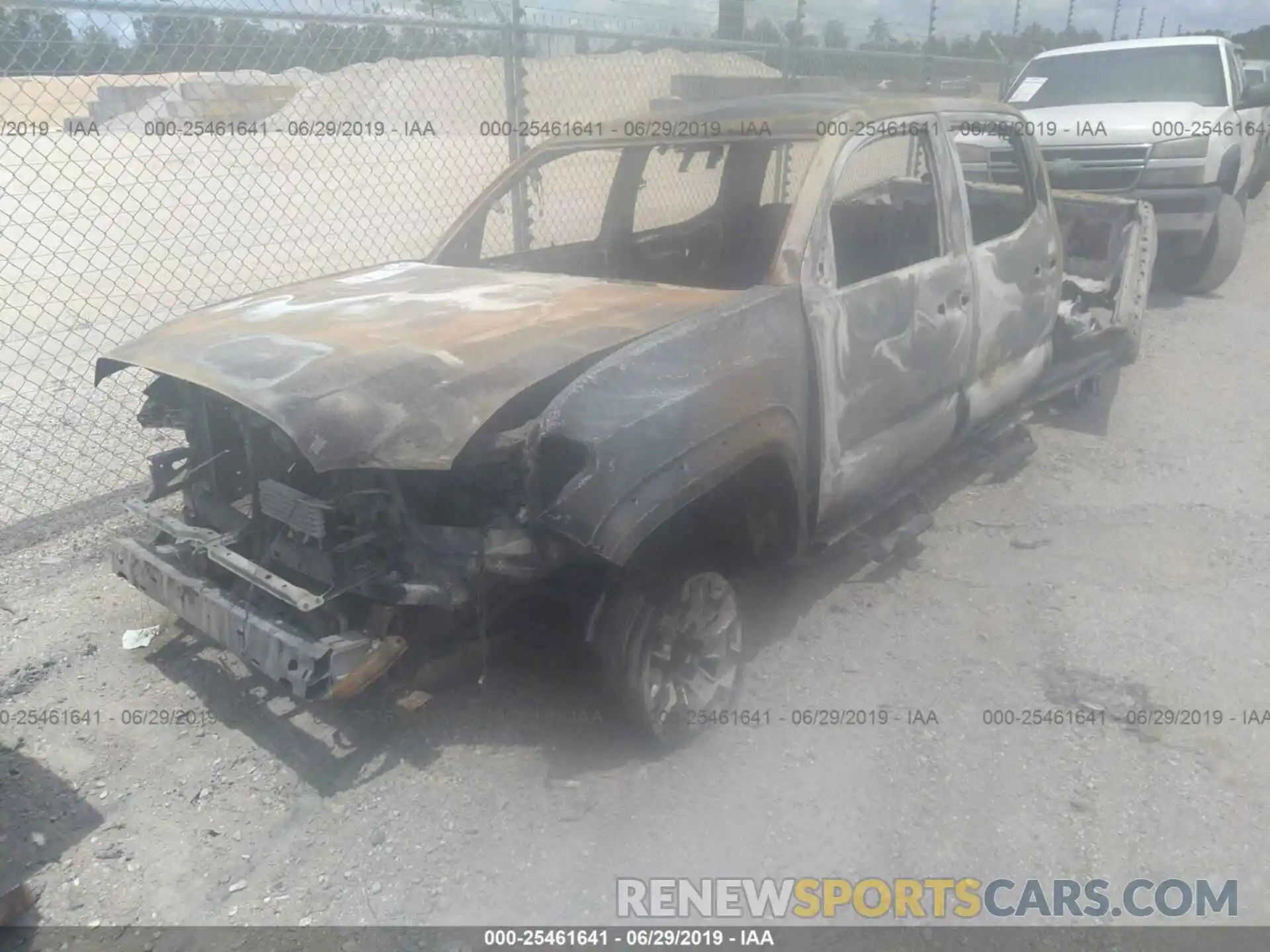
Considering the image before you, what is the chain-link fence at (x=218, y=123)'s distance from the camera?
4.58 meters

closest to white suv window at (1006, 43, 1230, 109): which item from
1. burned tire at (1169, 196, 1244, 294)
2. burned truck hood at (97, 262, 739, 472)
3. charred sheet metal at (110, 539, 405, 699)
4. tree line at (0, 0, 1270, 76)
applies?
burned tire at (1169, 196, 1244, 294)

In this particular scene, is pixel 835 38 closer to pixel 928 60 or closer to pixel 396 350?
pixel 928 60


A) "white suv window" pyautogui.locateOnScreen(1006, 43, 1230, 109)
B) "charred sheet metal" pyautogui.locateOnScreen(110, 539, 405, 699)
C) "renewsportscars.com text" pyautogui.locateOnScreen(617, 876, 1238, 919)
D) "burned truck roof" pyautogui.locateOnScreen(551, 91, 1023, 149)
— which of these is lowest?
"renewsportscars.com text" pyautogui.locateOnScreen(617, 876, 1238, 919)

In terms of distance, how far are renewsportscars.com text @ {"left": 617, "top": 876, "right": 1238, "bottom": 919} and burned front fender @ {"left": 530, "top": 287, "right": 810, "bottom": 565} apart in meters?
0.88

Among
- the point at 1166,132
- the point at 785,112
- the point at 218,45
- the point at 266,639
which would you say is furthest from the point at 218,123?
the point at 1166,132

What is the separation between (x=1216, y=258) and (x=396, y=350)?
822 centimetres

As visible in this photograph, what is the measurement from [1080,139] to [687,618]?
7.47m

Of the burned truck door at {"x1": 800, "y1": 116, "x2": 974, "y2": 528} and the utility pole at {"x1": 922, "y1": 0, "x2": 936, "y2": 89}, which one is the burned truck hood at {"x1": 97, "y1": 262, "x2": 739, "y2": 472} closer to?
the burned truck door at {"x1": 800, "y1": 116, "x2": 974, "y2": 528}

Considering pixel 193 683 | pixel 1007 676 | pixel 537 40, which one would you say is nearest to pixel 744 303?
pixel 1007 676

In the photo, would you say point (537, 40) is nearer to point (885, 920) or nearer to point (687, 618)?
point (687, 618)

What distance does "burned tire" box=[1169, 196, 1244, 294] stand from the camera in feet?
26.7

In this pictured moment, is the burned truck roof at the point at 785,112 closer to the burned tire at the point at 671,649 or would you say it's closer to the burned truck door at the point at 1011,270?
the burned truck door at the point at 1011,270

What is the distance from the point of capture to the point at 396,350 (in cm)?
271

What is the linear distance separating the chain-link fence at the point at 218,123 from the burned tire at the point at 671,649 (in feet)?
8.34
